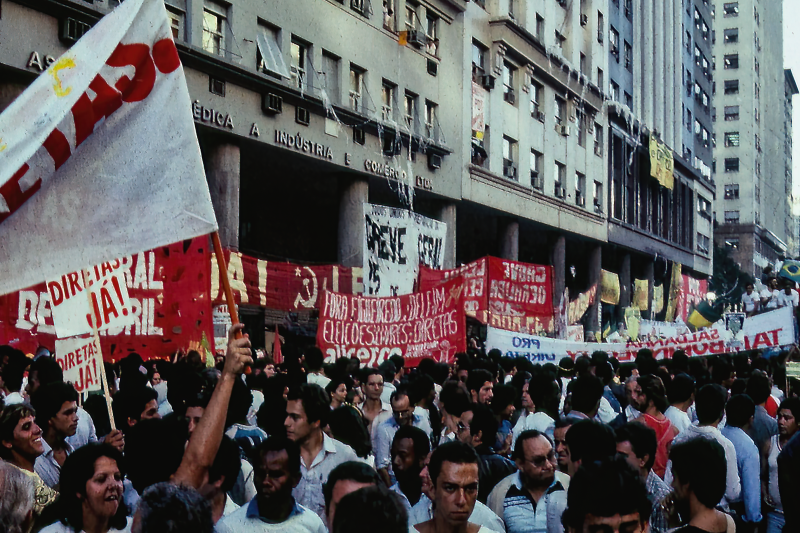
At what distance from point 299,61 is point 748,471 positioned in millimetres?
17715

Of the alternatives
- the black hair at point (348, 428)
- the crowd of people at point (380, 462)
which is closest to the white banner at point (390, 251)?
the crowd of people at point (380, 462)

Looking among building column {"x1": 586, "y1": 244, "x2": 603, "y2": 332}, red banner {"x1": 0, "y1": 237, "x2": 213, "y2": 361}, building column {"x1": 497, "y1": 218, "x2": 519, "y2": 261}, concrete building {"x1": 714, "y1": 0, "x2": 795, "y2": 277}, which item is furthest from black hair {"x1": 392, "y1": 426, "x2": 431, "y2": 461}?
concrete building {"x1": 714, "y1": 0, "x2": 795, "y2": 277}

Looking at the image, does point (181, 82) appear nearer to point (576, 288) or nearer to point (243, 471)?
point (243, 471)

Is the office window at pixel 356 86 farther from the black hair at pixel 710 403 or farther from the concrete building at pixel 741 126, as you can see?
the concrete building at pixel 741 126

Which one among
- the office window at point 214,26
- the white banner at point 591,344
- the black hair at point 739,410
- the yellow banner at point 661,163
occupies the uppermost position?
the yellow banner at point 661,163

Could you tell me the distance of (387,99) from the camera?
2630cm

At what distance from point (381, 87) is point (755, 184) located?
77.7m

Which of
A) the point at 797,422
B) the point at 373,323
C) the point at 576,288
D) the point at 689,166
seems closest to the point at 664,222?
the point at 689,166

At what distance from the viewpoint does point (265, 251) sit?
1085 inches

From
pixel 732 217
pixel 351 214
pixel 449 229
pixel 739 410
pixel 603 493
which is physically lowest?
pixel 603 493

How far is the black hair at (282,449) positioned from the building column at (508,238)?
2865 centimetres

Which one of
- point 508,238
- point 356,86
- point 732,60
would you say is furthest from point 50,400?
point 732,60

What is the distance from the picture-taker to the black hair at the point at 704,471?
4.73 m

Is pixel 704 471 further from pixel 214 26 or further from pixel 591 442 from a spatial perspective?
pixel 214 26
